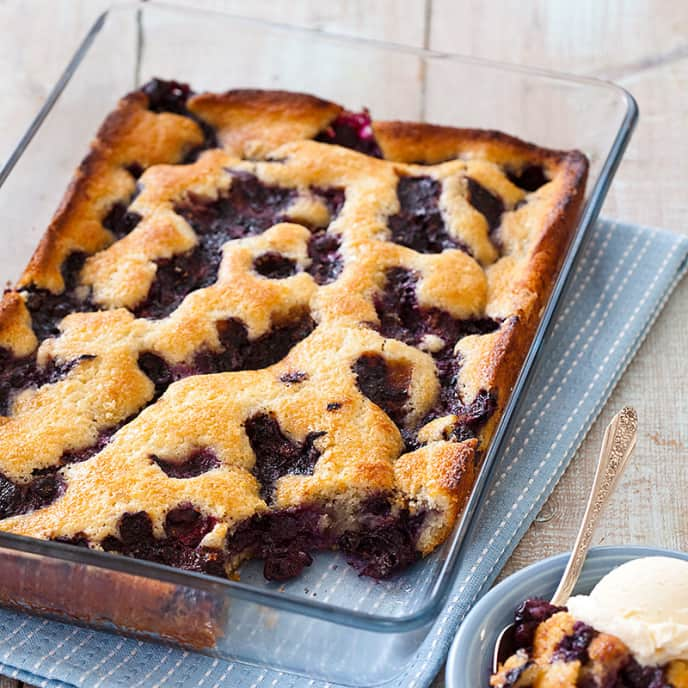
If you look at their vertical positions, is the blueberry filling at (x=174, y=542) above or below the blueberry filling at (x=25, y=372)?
below

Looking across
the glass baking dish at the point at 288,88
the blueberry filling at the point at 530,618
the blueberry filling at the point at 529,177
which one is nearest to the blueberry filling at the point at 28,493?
the glass baking dish at the point at 288,88

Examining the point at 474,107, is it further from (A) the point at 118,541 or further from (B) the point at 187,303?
(A) the point at 118,541

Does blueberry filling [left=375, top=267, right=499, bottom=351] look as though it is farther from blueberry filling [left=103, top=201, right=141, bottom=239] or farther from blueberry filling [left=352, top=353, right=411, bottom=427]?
blueberry filling [left=103, top=201, right=141, bottom=239]

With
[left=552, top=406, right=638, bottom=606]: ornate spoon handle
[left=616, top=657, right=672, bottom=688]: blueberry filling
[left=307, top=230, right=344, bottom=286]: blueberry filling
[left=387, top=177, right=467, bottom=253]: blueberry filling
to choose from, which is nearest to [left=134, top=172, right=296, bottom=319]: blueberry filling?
[left=307, top=230, right=344, bottom=286]: blueberry filling

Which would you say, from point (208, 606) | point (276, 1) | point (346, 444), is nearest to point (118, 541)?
point (208, 606)

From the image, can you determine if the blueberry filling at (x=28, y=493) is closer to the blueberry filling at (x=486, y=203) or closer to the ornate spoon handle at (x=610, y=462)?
the ornate spoon handle at (x=610, y=462)

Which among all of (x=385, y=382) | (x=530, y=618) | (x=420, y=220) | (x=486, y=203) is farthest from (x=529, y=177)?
(x=530, y=618)
